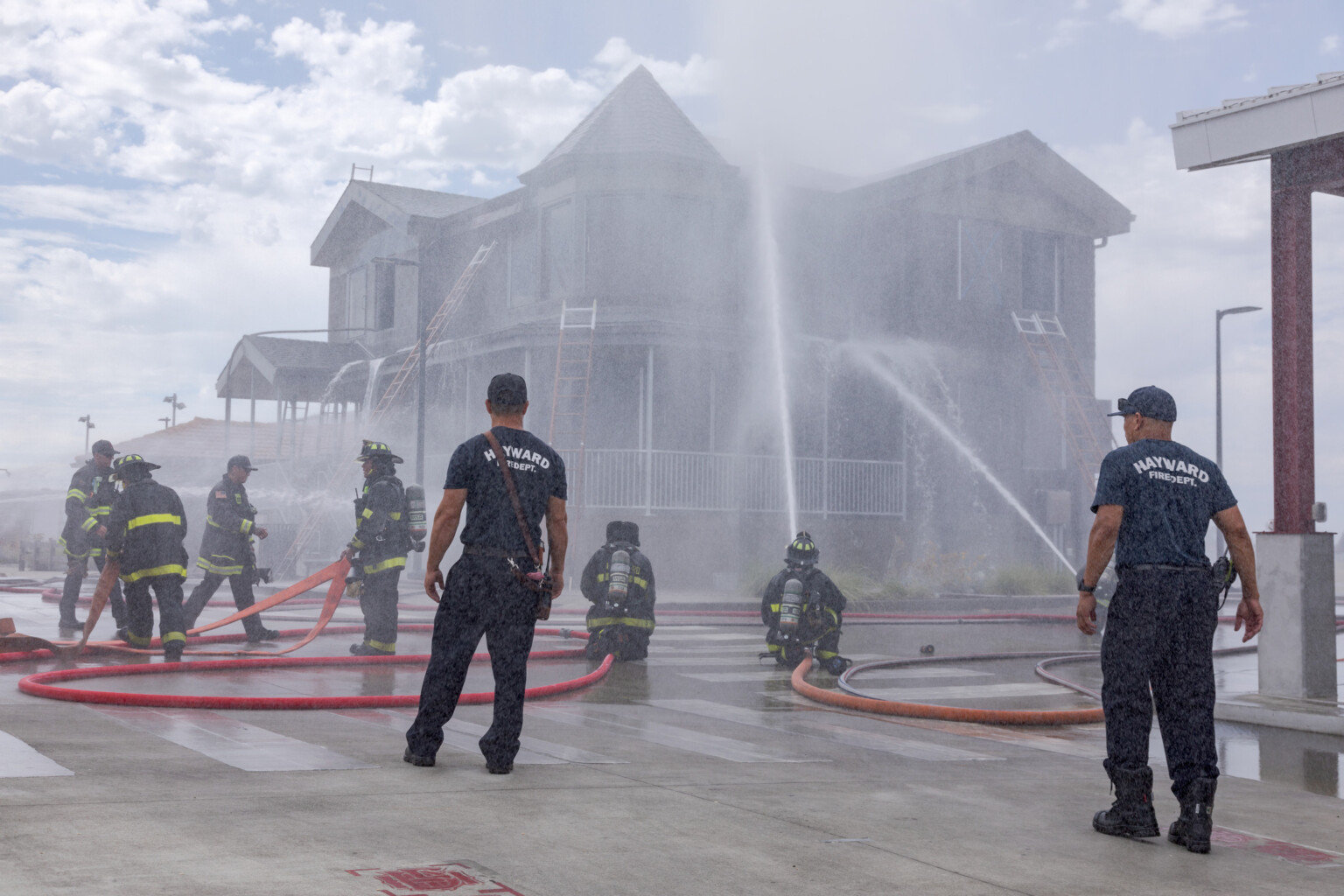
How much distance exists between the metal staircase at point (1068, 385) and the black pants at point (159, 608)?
70.8 ft

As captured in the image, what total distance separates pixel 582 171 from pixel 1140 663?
2188 centimetres

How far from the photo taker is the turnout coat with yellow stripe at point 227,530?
37.8ft

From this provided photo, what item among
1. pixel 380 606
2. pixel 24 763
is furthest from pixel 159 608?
pixel 24 763

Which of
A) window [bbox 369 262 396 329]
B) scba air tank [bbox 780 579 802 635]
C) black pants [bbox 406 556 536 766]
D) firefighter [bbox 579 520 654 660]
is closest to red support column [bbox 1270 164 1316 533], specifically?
scba air tank [bbox 780 579 802 635]

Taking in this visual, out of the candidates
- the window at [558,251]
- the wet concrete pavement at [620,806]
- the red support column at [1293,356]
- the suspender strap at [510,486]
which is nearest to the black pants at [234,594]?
the wet concrete pavement at [620,806]

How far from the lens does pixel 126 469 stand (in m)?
9.77

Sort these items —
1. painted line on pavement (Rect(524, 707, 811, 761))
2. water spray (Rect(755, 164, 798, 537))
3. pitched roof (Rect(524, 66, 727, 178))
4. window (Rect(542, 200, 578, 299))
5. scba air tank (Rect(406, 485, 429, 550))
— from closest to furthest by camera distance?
painted line on pavement (Rect(524, 707, 811, 761)) → scba air tank (Rect(406, 485, 429, 550)) → water spray (Rect(755, 164, 798, 537)) → pitched roof (Rect(524, 66, 727, 178)) → window (Rect(542, 200, 578, 299))

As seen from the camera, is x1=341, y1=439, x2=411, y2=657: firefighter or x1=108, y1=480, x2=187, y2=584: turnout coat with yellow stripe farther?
x1=341, y1=439, x2=411, y2=657: firefighter

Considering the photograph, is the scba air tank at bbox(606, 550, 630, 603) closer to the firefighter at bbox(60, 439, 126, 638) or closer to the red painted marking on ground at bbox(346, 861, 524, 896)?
the firefighter at bbox(60, 439, 126, 638)

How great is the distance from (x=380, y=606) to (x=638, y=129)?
56.7 ft

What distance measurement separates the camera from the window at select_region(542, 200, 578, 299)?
2570 cm

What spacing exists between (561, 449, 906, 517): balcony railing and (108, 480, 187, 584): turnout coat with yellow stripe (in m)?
13.0

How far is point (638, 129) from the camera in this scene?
25797mm

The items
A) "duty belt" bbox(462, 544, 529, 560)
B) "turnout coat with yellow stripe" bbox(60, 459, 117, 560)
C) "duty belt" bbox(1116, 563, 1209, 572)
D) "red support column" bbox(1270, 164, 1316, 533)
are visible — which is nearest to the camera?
"duty belt" bbox(1116, 563, 1209, 572)
